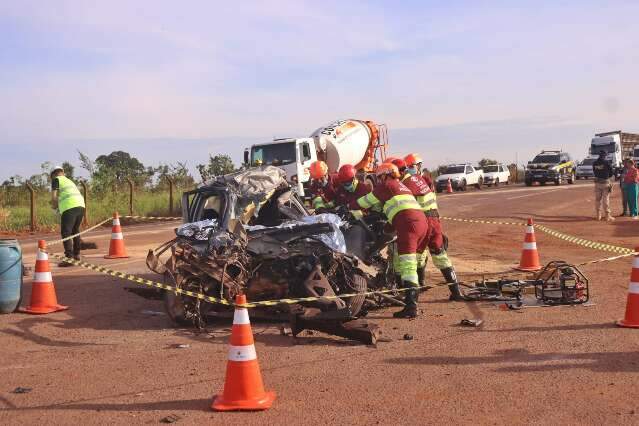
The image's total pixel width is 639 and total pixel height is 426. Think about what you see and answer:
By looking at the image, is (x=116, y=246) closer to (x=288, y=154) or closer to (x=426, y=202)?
(x=426, y=202)

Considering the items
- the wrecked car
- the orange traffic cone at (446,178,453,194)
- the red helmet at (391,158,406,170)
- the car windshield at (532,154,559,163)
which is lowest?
the wrecked car

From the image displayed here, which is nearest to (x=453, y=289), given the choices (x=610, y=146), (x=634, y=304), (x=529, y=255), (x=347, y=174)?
(x=634, y=304)

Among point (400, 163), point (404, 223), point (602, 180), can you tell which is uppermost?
point (400, 163)

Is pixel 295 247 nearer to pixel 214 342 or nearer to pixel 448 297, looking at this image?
pixel 214 342

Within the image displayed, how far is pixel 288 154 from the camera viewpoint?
2344 cm

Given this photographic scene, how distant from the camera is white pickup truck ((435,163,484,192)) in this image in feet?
140

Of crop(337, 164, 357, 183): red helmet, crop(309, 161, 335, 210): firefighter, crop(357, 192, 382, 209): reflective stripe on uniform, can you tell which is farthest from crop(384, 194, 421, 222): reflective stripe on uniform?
crop(337, 164, 357, 183): red helmet

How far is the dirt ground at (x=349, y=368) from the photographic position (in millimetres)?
5023

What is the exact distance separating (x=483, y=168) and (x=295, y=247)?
143 ft

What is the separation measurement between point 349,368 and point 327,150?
19.5m

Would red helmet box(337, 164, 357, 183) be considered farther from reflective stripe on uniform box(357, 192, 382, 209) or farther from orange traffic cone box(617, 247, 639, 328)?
orange traffic cone box(617, 247, 639, 328)

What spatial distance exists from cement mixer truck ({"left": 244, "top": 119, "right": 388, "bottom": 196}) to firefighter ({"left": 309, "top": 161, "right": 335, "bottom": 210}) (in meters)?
6.99

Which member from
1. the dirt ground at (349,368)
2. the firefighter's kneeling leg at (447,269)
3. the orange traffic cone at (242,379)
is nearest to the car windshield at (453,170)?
the dirt ground at (349,368)

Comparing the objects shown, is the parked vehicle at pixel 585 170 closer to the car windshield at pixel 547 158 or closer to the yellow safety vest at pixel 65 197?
the car windshield at pixel 547 158
